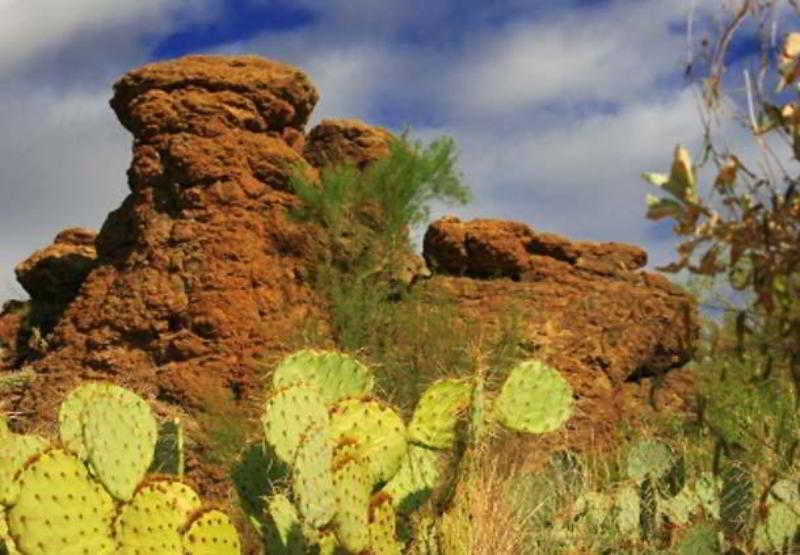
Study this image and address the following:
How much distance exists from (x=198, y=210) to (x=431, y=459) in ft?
33.4

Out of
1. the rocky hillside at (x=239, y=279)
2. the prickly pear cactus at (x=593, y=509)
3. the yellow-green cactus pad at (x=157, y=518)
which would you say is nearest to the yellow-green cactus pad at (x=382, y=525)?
the yellow-green cactus pad at (x=157, y=518)

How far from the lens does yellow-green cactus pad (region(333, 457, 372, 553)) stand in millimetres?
5719

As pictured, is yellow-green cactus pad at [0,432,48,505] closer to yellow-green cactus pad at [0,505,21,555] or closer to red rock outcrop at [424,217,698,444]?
yellow-green cactus pad at [0,505,21,555]

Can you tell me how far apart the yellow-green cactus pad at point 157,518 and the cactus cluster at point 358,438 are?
0.42 meters

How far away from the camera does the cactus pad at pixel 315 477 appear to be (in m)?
5.59

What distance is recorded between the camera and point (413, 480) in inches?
257

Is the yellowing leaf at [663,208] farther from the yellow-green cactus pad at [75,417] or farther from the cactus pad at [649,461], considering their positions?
the cactus pad at [649,461]

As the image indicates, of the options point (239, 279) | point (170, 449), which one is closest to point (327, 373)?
point (170, 449)

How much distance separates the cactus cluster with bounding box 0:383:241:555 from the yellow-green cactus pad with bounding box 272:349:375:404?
2.95 feet

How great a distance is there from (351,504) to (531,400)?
1328mm

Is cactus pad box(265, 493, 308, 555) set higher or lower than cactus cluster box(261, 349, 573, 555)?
lower

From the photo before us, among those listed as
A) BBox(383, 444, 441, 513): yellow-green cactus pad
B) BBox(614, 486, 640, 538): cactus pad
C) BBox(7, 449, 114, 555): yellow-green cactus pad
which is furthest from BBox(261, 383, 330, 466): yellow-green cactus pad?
BBox(614, 486, 640, 538): cactus pad

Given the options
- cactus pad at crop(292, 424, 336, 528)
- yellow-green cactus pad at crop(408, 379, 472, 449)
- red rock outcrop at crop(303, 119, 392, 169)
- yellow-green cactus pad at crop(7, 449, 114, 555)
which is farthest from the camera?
red rock outcrop at crop(303, 119, 392, 169)

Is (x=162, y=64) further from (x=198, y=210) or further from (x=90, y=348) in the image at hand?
(x=90, y=348)
